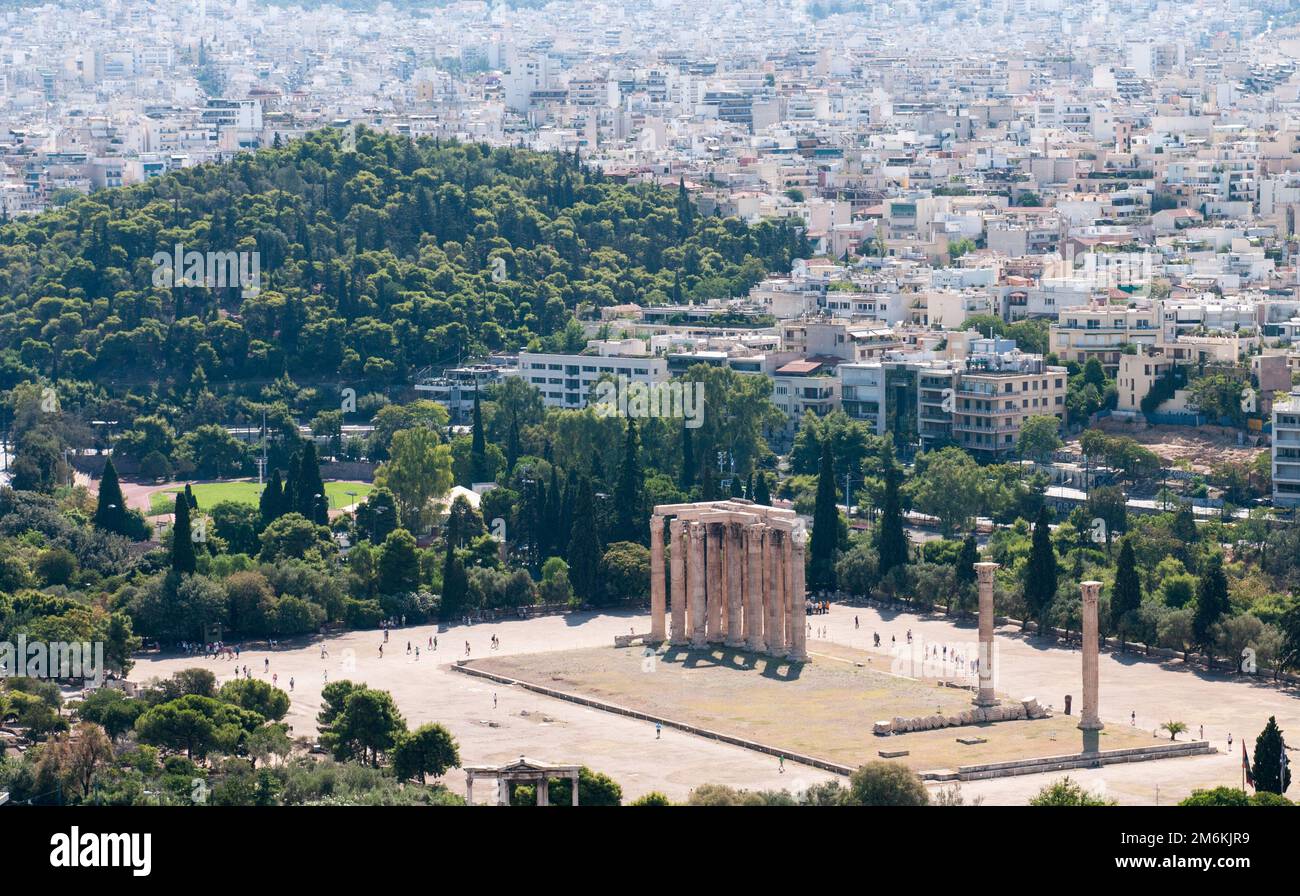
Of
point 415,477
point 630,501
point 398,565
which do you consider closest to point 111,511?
point 415,477

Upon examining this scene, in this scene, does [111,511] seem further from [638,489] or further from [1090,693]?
[1090,693]

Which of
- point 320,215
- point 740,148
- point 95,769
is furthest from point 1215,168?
point 95,769

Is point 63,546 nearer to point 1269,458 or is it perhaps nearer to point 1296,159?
point 1269,458

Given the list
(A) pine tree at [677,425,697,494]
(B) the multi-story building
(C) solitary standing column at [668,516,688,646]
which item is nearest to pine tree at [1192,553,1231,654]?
(C) solitary standing column at [668,516,688,646]

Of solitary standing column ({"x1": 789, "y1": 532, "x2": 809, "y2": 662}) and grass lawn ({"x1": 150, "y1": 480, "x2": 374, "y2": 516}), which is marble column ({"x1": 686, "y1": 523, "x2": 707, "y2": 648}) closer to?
solitary standing column ({"x1": 789, "y1": 532, "x2": 809, "y2": 662})

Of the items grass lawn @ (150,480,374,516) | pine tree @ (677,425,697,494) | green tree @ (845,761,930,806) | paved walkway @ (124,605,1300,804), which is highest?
pine tree @ (677,425,697,494)

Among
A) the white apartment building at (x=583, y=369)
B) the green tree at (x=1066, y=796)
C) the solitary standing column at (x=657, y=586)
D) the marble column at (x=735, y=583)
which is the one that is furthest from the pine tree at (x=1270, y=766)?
the white apartment building at (x=583, y=369)
